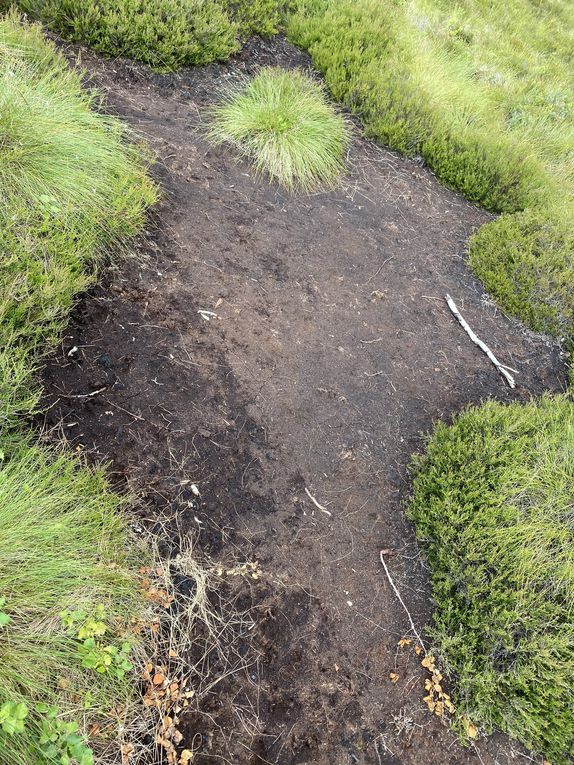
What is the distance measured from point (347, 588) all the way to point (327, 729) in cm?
75

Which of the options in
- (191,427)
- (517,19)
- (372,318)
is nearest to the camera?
(191,427)

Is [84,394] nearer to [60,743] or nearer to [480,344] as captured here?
[60,743]

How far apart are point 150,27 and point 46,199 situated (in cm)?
352

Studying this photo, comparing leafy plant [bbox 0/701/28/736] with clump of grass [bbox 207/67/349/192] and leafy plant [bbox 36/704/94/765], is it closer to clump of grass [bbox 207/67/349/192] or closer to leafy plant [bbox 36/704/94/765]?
leafy plant [bbox 36/704/94/765]

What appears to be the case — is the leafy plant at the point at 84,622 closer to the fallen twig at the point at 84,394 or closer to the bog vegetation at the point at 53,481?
the bog vegetation at the point at 53,481

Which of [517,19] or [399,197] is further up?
[517,19]

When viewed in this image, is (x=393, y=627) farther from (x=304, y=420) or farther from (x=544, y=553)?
(x=304, y=420)

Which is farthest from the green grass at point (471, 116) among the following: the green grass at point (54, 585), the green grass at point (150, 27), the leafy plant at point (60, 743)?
the leafy plant at point (60, 743)

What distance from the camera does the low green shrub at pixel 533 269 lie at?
5.26 metres

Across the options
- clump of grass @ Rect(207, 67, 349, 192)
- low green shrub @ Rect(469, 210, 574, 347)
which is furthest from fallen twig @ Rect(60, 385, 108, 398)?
low green shrub @ Rect(469, 210, 574, 347)

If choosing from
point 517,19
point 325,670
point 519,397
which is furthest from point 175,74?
point 517,19

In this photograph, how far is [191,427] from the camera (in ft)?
11.5

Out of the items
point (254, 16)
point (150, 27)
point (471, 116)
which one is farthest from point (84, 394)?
point (471, 116)

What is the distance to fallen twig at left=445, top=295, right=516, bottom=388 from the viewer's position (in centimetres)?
484
